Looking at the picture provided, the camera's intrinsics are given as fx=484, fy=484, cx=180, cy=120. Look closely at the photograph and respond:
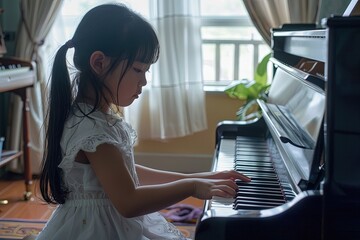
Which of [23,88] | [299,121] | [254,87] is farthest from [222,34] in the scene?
[299,121]

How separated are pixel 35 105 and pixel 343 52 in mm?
2923

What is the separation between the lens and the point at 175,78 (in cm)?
346

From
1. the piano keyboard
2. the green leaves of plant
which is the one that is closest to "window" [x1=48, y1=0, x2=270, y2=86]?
the green leaves of plant

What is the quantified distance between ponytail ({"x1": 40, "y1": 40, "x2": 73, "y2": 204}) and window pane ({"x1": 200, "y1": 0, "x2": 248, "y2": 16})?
2.45 metres

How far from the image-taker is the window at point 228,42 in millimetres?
3570

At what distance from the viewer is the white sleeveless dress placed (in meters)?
1.16

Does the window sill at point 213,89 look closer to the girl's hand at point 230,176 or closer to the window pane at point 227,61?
the window pane at point 227,61

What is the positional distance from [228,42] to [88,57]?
99.5 inches

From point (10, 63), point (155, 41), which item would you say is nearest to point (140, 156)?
point (10, 63)

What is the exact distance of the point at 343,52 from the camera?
0.90 meters

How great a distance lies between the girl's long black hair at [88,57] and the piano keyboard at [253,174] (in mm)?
404

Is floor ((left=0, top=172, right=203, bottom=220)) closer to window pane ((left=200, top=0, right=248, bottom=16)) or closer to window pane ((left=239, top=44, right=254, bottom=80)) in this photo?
window pane ((left=239, top=44, right=254, bottom=80))

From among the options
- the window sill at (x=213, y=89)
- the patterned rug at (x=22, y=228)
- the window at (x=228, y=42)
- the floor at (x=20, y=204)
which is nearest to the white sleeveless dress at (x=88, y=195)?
the patterned rug at (x=22, y=228)

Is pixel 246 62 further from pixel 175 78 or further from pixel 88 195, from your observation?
pixel 88 195
